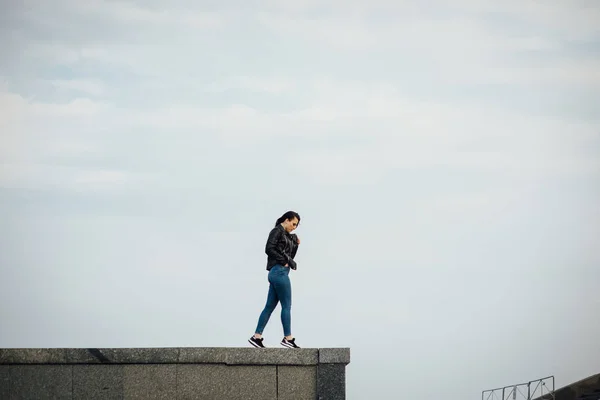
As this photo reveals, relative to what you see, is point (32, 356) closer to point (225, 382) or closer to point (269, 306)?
point (225, 382)

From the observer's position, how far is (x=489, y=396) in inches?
1601

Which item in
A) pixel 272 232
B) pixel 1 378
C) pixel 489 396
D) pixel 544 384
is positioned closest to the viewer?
pixel 1 378

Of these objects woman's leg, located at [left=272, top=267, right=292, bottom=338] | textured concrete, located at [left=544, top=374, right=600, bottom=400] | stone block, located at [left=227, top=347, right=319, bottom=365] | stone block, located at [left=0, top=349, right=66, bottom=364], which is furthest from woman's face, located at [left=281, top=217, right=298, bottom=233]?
textured concrete, located at [left=544, top=374, right=600, bottom=400]

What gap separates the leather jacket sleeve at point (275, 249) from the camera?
551 inches

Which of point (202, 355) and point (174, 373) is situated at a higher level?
point (202, 355)

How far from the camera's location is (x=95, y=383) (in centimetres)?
1309

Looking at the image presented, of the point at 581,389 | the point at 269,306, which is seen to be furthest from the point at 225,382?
the point at 581,389

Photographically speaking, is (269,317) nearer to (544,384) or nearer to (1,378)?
(1,378)

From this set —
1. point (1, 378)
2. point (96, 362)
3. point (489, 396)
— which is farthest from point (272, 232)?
point (489, 396)

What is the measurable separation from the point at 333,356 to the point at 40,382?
4013 millimetres

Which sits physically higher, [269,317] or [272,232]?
[272,232]

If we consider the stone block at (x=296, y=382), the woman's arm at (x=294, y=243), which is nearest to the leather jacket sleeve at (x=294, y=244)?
the woman's arm at (x=294, y=243)

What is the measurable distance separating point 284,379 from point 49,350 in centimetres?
323

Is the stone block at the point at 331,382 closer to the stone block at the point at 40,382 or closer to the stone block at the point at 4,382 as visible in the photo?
the stone block at the point at 40,382
